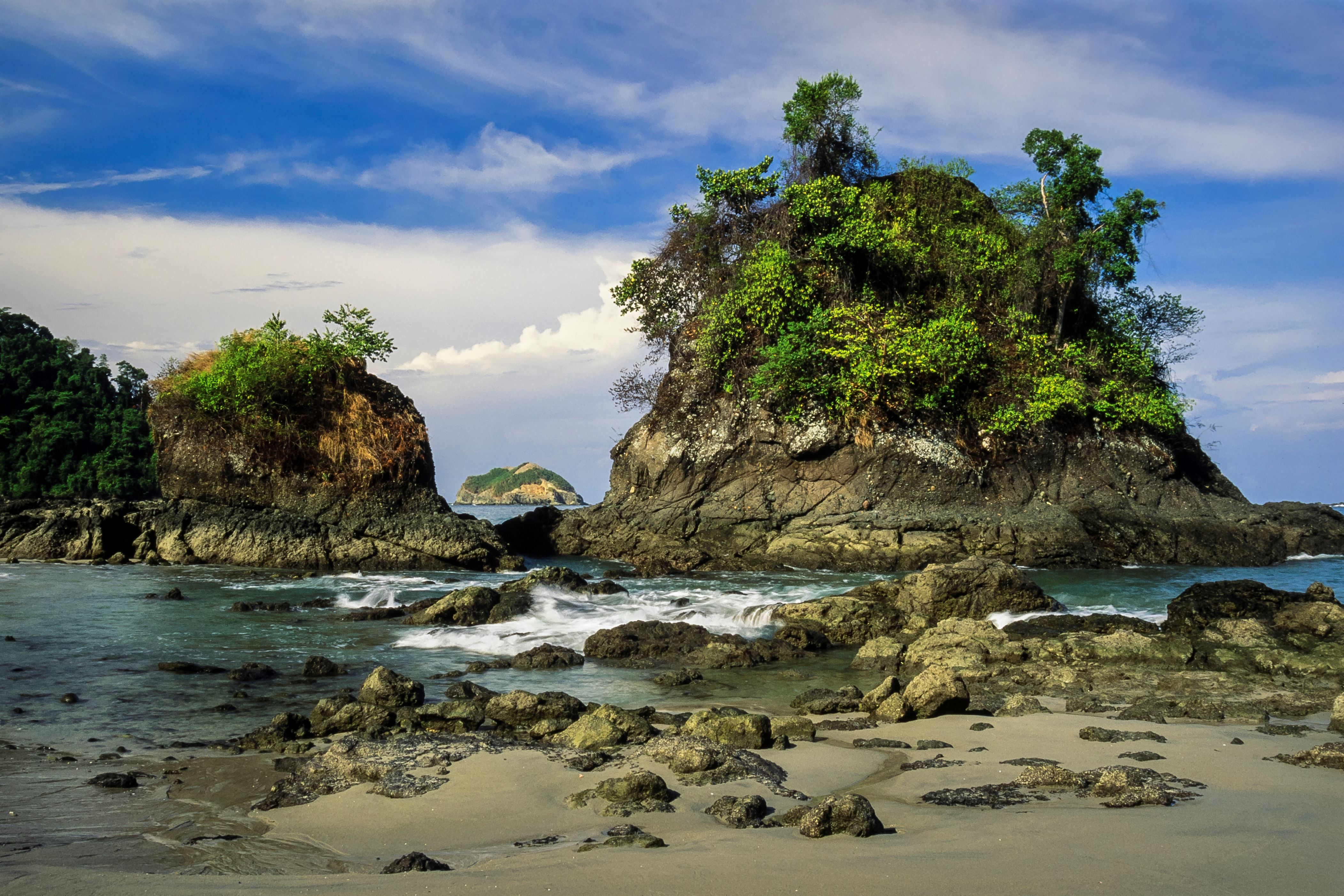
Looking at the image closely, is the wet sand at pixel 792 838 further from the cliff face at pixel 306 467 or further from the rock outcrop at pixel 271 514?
the cliff face at pixel 306 467

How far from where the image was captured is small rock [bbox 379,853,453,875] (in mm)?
3959

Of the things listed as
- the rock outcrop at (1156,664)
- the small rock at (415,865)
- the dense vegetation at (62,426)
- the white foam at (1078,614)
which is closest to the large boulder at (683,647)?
the rock outcrop at (1156,664)

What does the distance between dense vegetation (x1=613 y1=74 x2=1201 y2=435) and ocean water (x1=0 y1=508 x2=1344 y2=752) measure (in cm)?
571

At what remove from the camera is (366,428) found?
23.5 m

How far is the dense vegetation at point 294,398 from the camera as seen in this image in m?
22.4

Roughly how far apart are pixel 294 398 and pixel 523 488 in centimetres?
8812

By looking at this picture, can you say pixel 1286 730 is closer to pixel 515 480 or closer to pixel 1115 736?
pixel 1115 736

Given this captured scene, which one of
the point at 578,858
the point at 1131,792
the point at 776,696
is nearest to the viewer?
the point at 578,858

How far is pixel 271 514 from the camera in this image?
857 inches

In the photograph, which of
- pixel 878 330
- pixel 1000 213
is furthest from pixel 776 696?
pixel 1000 213

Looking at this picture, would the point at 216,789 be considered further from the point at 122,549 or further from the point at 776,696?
the point at 122,549

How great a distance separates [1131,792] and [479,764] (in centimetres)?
402

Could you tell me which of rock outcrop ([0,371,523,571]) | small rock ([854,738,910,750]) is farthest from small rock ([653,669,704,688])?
rock outcrop ([0,371,523,571])

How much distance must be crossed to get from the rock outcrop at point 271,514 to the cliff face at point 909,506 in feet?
16.2
